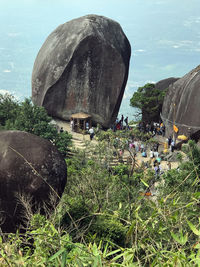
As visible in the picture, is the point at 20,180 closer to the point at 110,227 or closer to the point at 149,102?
the point at 110,227

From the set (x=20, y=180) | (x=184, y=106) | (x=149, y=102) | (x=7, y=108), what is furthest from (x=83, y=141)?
(x=20, y=180)

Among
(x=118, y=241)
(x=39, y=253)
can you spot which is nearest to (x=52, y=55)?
(x=118, y=241)

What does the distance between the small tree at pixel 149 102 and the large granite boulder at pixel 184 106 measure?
97.8 inches

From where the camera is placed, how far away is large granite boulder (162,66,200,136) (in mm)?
19688

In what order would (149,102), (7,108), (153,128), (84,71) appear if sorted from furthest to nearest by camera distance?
(149,102) < (153,128) < (84,71) < (7,108)

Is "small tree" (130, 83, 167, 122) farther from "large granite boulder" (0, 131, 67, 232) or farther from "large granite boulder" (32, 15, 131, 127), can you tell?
"large granite boulder" (0, 131, 67, 232)

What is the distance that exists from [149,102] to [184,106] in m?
5.12

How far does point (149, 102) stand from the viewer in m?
25.3

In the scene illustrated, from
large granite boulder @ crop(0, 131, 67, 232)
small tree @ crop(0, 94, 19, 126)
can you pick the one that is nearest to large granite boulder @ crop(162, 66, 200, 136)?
small tree @ crop(0, 94, 19, 126)

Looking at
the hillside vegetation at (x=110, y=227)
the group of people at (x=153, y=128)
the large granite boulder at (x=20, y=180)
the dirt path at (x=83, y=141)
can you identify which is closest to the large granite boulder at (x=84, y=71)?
the dirt path at (x=83, y=141)

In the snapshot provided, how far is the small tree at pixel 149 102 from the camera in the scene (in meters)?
25.2

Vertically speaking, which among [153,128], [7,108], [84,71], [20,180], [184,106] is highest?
[84,71]

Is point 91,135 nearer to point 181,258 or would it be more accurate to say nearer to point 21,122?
point 21,122

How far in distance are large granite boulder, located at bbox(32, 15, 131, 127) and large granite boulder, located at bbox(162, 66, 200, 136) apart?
325 centimetres
